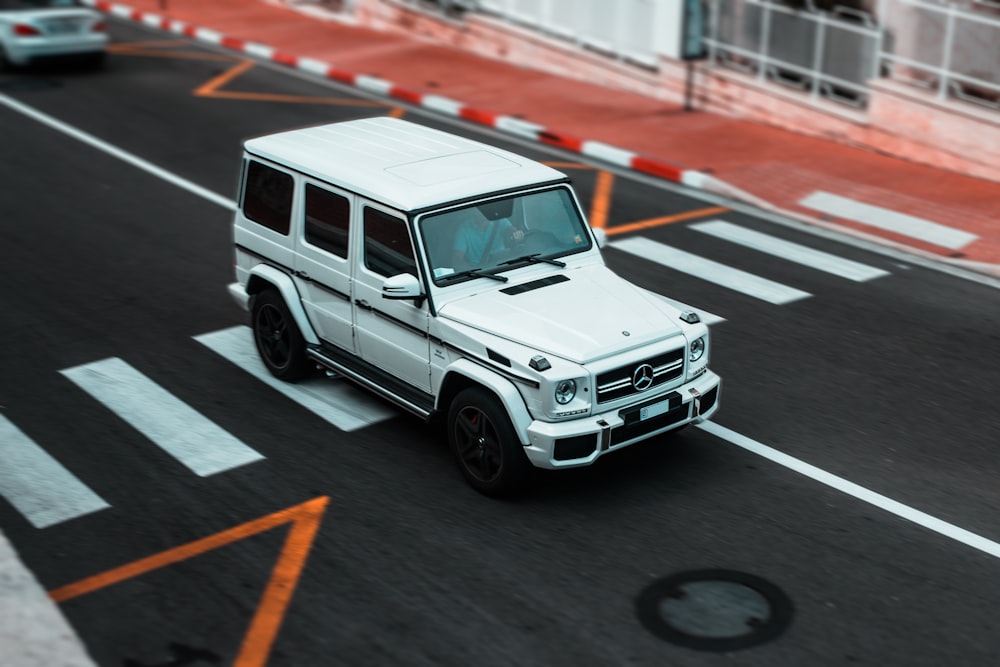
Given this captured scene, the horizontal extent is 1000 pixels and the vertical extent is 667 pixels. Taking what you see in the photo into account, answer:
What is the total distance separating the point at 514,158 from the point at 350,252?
139cm

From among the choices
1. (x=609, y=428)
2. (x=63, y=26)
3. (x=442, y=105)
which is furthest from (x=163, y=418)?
(x=63, y=26)

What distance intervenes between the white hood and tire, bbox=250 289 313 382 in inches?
73.3

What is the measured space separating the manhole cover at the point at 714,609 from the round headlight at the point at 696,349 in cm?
144

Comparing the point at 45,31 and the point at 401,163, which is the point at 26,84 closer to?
the point at 45,31

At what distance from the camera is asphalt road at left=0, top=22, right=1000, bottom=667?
21.2 ft

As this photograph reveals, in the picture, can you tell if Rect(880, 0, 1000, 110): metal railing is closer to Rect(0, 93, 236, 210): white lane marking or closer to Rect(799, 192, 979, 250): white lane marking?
Rect(799, 192, 979, 250): white lane marking

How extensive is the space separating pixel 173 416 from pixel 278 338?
976 millimetres

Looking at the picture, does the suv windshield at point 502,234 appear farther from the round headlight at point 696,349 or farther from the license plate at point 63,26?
the license plate at point 63,26

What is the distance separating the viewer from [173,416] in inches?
359

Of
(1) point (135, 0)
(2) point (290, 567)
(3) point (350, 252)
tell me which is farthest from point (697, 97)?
(1) point (135, 0)

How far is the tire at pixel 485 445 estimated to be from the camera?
7.45 meters

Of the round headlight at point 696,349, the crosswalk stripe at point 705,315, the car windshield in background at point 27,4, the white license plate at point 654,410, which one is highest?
the car windshield in background at point 27,4

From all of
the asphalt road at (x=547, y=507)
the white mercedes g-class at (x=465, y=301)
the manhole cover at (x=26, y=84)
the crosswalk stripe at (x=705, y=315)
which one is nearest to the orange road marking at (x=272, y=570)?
the asphalt road at (x=547, y=507)

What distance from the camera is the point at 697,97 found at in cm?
1798
